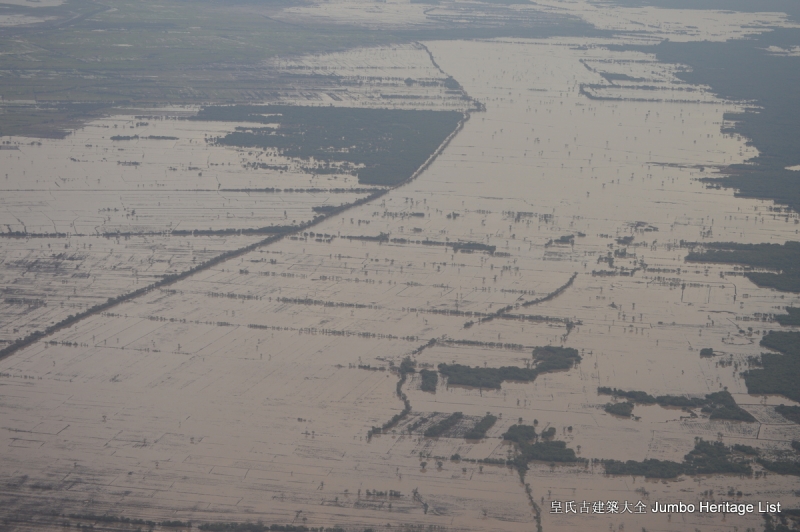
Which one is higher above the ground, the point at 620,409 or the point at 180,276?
the point at 180,276

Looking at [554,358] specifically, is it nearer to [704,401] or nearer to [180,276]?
[704,401]

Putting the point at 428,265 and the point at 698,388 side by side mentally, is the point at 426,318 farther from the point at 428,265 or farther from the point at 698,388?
the point at 698,388

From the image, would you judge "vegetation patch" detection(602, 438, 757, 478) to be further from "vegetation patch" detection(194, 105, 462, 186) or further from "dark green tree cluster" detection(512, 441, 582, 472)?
"vegetation patch" detection(194, 105, 462, 186)

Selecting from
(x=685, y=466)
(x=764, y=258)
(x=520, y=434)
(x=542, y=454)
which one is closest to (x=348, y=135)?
(x=764, y=258)

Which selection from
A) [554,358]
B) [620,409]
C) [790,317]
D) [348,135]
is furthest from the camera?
[348,135]

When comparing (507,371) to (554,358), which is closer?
(507,371)

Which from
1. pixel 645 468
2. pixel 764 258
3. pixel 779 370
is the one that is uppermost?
pixel 764 258

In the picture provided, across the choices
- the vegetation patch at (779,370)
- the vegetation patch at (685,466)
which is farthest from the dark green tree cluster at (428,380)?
the vegetation patch at (779,370)
